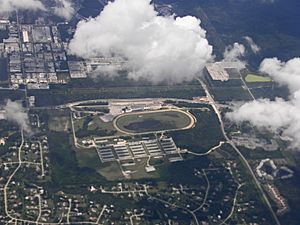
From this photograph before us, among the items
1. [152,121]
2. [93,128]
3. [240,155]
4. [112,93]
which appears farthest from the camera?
[112,93]

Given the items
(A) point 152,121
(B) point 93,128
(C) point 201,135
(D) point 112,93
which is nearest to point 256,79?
(C) point 201,135

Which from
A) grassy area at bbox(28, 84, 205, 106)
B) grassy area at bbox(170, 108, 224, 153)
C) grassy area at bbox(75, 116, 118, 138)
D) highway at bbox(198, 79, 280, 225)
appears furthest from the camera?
grassy area at bbox(28, 84, 205, 106)

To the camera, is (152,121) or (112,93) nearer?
(152,121)

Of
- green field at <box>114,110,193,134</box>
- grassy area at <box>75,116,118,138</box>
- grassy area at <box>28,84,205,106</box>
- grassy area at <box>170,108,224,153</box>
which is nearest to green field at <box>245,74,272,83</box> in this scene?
grassy area at <box>28,84,205,106</box>

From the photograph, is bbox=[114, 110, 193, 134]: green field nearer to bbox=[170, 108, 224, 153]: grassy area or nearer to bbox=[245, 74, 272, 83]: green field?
bbox=[170, 108, 224, 153]: grassy area

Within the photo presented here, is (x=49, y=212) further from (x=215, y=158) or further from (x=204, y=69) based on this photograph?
(x=204, y=69)

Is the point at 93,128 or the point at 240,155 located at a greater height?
the point at 93,128

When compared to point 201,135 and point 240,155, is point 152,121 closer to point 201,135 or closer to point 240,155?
point 201,135

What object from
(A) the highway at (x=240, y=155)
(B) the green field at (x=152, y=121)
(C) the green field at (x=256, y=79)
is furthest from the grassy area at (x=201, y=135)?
(C) the green field at (x=256, y=79)

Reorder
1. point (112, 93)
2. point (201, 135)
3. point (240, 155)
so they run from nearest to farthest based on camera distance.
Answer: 1. point (240, 155)
2. point (201, 135)
3. point (112, 93)

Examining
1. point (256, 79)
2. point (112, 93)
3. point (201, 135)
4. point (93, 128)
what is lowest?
point (201, 135)
